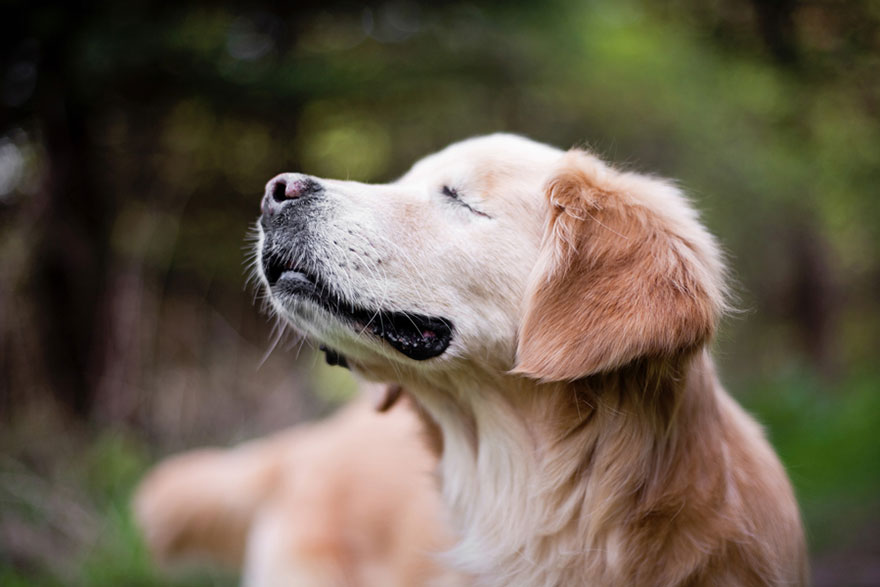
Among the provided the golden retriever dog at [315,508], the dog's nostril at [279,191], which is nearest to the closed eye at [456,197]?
the dog's nostril at [279,191]

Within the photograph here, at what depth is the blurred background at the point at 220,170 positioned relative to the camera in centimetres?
388

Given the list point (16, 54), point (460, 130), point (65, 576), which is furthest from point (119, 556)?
point (460, 130)

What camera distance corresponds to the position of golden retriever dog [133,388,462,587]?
2662 millimetres

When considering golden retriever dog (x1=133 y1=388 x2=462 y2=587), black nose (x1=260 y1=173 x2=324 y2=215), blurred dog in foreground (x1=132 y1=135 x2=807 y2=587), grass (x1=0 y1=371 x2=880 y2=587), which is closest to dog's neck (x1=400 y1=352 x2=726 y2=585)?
blurred dog in foreground (x1=132 y1=135 x2=807 y2=587)

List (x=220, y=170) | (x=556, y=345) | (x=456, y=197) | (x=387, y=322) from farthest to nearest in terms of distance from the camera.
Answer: (x=220, y=170), (x=456, y=197), (x=387, y=322), (x=556, y=345)

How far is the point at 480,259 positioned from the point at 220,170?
4.24 metres

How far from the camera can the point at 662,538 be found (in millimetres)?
1835

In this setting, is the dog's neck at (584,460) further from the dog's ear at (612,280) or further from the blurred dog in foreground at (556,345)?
the dog's ear at (612,280)

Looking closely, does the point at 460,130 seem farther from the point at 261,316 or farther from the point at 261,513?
the point at 261,513

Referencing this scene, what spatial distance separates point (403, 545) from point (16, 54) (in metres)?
3.98

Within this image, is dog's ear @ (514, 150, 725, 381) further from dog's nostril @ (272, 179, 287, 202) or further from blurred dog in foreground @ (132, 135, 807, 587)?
dog's nostril @ (272, 179, 287, 202)

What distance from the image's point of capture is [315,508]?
9.59 ft

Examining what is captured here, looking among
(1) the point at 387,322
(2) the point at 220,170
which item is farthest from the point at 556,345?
(2) the point at 220,170

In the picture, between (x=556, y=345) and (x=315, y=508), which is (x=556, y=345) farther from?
(x=315, y=508)
